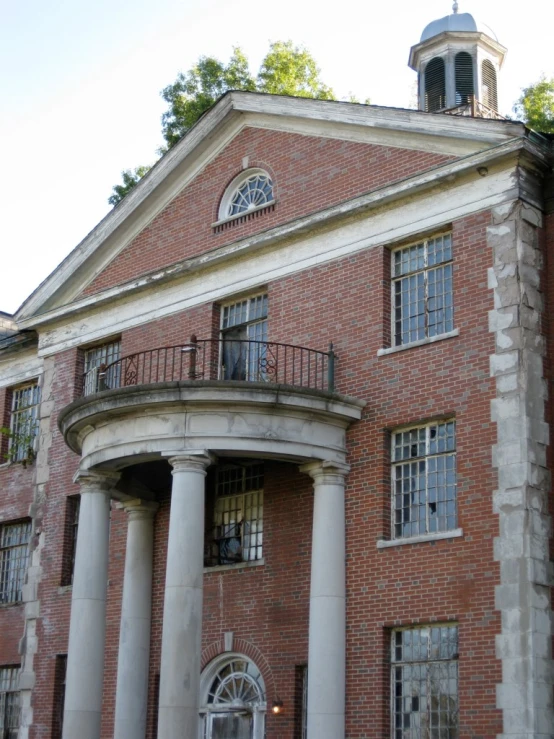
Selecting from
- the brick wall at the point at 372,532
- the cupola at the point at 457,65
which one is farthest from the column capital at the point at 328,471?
the cupola at the point at 457,65

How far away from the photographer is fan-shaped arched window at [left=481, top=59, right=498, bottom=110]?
2427 cm

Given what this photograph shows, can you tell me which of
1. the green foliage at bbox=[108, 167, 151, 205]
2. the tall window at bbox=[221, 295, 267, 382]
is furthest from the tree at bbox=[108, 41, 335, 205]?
the tall window at bbox=[221, 295, 267, 382]

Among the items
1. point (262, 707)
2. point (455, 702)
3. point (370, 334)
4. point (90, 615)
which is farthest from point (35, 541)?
point (455, 702)

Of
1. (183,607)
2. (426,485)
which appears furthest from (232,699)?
(426,485)

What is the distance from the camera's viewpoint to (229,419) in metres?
18.8

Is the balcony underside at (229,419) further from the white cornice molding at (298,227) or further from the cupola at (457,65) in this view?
the cupola at (457,65)

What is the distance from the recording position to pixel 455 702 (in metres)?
17.1

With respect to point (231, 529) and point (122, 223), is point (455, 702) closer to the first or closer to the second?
point (231, 529)

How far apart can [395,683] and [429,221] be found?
24.0 feet

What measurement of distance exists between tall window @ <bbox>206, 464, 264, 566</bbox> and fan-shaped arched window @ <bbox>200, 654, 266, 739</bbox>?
1805 millimetres

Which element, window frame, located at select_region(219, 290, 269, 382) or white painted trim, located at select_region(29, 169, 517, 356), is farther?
window frame, located at select_region(219, 290, 269, 382)

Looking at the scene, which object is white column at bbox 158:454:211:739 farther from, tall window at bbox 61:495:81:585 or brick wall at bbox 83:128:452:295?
tall window at bbox 61:495:81:585

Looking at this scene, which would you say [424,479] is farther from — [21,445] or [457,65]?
[21,445]

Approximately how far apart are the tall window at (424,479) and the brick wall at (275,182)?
14.6 feet
